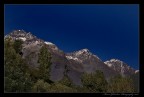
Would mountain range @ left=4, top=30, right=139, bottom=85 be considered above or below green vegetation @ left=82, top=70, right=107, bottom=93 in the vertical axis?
above

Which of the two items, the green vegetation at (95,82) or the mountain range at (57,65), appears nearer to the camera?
the green vegetation at (95,82)

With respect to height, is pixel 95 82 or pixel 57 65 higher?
pixel 57 65

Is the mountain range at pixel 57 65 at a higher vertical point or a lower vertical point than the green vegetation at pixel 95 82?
higher

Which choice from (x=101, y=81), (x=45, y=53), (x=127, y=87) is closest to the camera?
(x=127, y=87)

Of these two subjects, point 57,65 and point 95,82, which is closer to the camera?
point 95,82

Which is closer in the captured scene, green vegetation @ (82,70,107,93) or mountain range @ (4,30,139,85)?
green vegetation @ (82,70,107,93)
